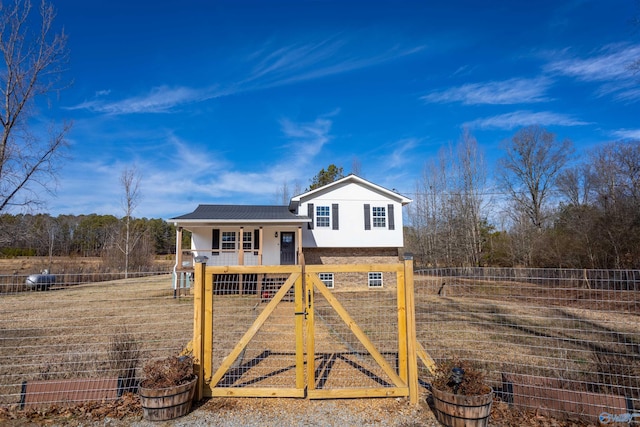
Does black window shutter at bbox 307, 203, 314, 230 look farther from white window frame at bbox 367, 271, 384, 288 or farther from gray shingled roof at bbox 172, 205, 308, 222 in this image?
white window frame at bbox 367, 271, 384, 288

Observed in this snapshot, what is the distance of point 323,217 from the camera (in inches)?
685

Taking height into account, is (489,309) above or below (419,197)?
below

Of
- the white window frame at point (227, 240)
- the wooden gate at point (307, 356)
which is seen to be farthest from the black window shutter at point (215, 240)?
the wooden gate at point (307, 356)

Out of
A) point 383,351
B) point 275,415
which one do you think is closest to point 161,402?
point 275,415

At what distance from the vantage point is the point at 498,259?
82.1 feet

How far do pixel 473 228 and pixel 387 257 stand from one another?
1297 cm

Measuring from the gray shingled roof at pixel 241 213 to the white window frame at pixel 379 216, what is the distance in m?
4.35

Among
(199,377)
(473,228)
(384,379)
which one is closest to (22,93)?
(199,377)

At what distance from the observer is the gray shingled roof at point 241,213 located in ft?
48.1

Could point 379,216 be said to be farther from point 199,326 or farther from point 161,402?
point 161,402

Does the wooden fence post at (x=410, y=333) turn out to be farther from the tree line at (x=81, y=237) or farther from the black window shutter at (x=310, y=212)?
the black window shutter at (x=310, y=212)

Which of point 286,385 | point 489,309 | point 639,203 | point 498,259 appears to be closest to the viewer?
point 286,385

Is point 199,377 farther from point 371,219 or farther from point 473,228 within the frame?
point 473,228

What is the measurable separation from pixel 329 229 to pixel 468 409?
558 inches
